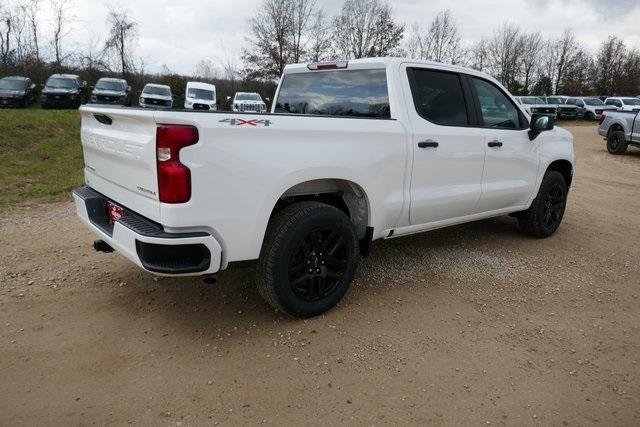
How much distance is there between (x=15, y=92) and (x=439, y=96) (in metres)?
21.5

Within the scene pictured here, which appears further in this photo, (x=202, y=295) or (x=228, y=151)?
(x=202, y=295)

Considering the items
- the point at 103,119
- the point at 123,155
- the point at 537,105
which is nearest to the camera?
the point at 123,155

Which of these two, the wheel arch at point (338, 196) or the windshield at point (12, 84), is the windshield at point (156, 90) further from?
the wheel arch at point (338, 196)

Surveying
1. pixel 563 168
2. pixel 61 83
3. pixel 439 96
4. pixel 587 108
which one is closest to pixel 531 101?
pixel 587 108

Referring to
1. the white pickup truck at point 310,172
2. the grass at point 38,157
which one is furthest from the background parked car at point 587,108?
the white pickup truck at point 310,172

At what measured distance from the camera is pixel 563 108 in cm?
3095

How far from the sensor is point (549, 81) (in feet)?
172

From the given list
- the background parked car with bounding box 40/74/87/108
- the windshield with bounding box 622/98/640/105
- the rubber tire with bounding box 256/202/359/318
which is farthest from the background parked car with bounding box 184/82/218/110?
the windshield with bounding box 622/98/640/105

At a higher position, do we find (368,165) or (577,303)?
(368,165)

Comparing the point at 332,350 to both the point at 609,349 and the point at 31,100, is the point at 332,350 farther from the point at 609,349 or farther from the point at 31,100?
the point at 31,100

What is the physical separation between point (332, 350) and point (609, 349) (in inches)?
73.0

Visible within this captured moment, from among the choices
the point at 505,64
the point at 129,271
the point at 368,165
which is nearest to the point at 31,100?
the point at 129,271

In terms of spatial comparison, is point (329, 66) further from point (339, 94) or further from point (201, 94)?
point (201, 94)

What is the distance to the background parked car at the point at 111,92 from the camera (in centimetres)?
2112
